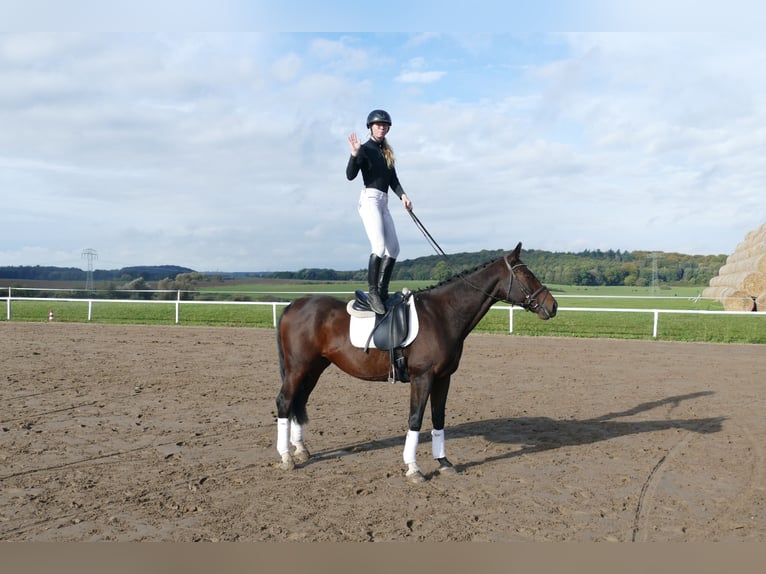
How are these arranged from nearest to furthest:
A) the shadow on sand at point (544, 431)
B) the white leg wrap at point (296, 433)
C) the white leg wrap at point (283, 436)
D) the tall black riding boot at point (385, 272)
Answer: the tall black riding boot at point (385, 272), the white leg wrap at point (283, 436), the white leg wrap at point (296, 433), the shadow on sand at point (544, 431)

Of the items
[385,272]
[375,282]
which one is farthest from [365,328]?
[385,272]

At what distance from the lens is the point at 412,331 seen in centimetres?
649

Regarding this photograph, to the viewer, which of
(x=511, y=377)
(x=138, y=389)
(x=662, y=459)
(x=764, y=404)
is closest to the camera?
(x=662, y=459)

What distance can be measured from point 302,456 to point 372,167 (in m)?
3.39

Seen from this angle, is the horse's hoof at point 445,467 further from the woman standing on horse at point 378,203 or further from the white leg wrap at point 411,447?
the woman standing on horse at point 378,203

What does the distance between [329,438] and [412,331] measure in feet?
8.12

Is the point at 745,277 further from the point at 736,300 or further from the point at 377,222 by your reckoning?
the point at 377,222

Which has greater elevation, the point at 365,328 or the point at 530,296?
the point at 530,296

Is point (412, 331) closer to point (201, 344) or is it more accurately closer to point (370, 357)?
point (370, 357)

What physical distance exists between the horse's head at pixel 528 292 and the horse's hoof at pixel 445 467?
6.30ft

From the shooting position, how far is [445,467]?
21.7 feet

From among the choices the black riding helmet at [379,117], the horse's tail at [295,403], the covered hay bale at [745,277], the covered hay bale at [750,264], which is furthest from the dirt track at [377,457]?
the covered hay bale at [750,264]

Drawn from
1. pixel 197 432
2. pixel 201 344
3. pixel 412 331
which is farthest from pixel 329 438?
pixel 201 344

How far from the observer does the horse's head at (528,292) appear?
21.3ft
